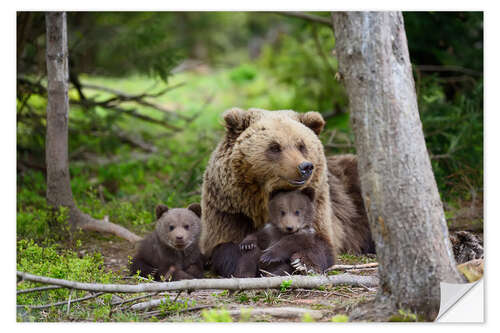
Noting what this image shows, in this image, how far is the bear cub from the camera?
4.61 meters

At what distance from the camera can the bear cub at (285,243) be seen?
4605 mm

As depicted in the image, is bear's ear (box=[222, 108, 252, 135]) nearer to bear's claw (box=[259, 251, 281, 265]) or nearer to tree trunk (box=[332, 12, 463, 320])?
bear's claw (box=[259, 251, 281, 265])

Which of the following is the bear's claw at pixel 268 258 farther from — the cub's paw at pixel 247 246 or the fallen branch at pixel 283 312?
the fallen branch at pixel 283 312

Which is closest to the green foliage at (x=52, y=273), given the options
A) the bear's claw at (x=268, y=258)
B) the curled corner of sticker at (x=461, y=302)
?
the bear's claw at (x=268, y=258)

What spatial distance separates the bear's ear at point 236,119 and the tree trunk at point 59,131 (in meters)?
1.80

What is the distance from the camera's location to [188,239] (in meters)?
4.82

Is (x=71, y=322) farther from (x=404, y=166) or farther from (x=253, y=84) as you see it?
(x=253, y=84)

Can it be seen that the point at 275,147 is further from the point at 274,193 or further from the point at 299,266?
the point at 299,266

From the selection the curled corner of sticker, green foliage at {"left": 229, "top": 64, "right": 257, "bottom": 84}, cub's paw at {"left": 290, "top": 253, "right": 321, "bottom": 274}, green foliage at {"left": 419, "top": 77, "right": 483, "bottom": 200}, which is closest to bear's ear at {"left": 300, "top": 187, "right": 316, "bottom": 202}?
cub's paw at {"left": 290, "top": 253, "right": 321, "bottom": 274}

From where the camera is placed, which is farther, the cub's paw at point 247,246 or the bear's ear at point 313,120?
the bear's ear at point 313,120

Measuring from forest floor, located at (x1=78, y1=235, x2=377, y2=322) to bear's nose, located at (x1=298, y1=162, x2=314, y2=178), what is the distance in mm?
845

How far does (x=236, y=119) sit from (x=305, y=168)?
0.79 m

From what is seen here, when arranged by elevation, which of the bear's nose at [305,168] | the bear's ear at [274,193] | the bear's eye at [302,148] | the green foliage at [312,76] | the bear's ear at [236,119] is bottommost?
the bear's ear at [274,193]
